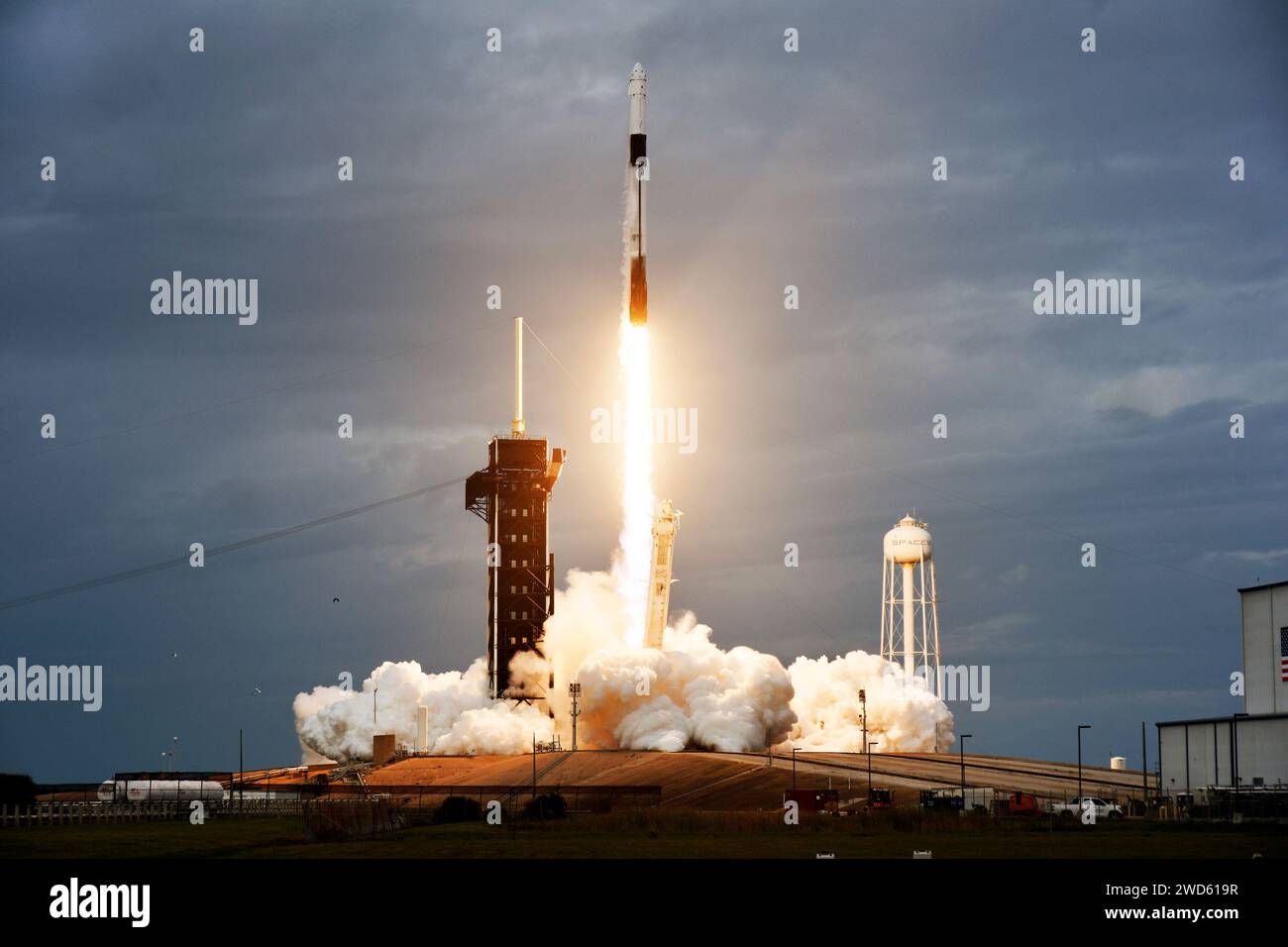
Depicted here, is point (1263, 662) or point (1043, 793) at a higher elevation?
point (1263, 662)

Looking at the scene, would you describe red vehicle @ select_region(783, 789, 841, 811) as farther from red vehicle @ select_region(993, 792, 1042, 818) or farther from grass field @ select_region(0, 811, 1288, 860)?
red vehicle @ select_region(993, 792, 1042, 818)

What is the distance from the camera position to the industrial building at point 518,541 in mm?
150250

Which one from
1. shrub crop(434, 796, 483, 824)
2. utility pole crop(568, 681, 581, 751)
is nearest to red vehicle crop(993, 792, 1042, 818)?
shrub crop(434, 796, 483, 824)

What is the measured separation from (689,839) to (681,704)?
7122 centimetres

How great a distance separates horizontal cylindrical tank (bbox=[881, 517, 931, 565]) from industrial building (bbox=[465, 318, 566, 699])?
29702mm

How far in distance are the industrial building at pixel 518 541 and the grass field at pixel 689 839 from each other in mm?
56502

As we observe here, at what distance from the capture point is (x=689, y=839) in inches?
2982

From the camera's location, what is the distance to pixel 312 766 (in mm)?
169375

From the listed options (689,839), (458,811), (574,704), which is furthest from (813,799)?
(574,704)

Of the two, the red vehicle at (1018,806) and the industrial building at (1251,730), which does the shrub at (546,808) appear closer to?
the red vehicle at (1018,806)

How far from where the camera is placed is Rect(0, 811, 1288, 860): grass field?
66.9 metres
